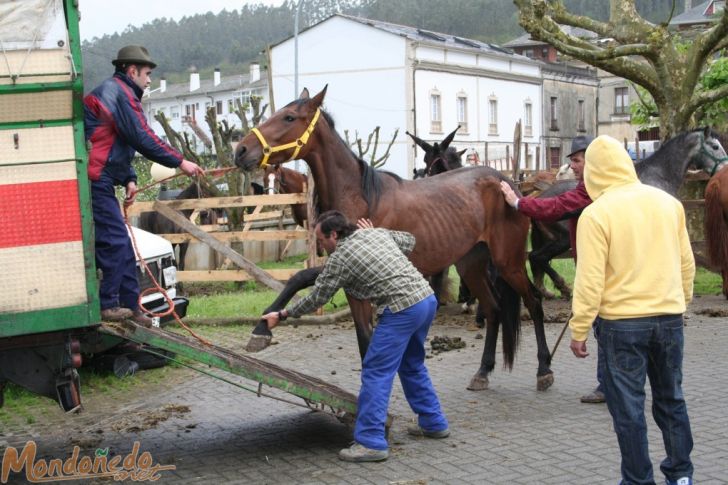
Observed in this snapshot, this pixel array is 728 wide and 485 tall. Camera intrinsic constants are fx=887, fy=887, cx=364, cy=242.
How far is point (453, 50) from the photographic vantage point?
5031 cm

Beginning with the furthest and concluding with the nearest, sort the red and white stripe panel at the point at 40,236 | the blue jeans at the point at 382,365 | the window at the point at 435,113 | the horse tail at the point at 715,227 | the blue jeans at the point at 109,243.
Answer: the window at the point at 435,113 < the horse tail at the point at 715,227 < the blue jeans at the point at 382,365 < the blue jeans at the point at 109,243 < the red and white stripe panel at the point at 40,236

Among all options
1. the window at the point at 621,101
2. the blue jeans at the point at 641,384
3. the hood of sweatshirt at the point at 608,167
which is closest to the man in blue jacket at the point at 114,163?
the hood of sweatshirt at the point at 608,167

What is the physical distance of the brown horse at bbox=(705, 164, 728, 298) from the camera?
1160 cm

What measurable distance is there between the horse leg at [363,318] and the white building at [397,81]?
38419 mm

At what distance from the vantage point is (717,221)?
38.8 feet

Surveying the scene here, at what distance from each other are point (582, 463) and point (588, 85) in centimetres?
6228

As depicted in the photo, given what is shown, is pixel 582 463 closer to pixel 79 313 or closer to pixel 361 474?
pixel 361 474

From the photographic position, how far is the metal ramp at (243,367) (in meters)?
5.72

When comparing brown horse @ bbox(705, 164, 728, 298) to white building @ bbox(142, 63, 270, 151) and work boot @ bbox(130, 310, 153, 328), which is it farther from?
white building @ bbox(142, 63, 270, 151)

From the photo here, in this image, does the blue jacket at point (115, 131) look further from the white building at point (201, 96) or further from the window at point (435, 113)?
the white building at point (201, 96)

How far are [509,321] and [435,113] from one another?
42.0 m

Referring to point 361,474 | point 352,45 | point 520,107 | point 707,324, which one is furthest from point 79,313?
point 520,107

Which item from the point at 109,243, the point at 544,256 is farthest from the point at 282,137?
the point at 544,256

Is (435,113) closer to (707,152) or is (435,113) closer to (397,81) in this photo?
(397,81)
